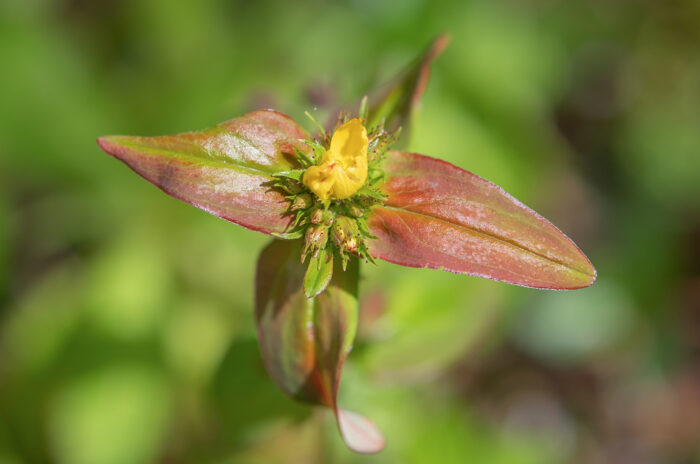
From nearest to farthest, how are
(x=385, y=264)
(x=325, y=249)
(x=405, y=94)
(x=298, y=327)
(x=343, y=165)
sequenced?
(x=343, y=165)
(x=325, y=249)
(x=298, y=327)
(x=405, y=94)
(x=385, y=264)

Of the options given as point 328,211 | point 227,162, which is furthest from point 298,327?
point 227,162

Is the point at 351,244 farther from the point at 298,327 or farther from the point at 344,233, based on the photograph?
the point at 298,327

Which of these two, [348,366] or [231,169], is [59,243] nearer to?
[348,366]

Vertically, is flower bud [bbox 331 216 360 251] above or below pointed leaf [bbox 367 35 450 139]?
below

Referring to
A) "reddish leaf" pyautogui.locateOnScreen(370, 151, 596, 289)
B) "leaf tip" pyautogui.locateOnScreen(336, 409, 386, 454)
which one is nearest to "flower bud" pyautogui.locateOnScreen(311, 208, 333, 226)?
"reddish leaf" pyautogui.locateOnScreen(370, 151, 596, 289)

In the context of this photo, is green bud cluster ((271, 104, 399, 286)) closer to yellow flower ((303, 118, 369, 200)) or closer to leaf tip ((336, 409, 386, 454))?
yellow flower ((303, 118, 369, 200))

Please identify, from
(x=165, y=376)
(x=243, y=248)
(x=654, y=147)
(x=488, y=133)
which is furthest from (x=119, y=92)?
(x=654, y=147)
